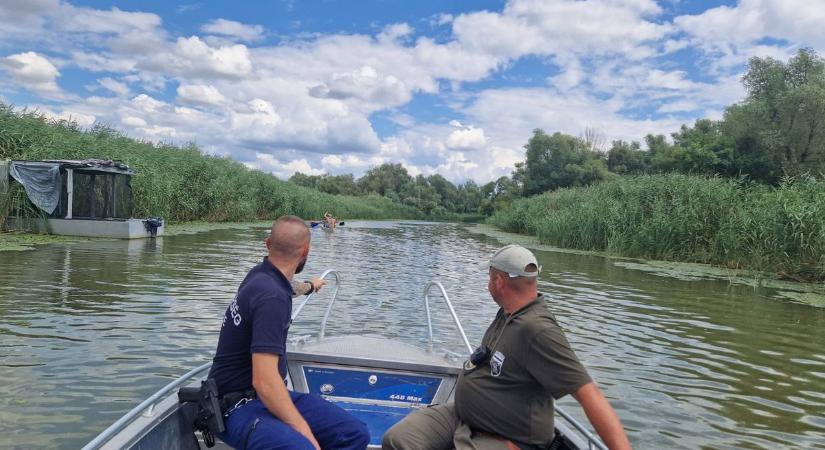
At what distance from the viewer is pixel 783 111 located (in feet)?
139

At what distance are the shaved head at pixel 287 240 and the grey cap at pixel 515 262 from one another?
3.33 feet

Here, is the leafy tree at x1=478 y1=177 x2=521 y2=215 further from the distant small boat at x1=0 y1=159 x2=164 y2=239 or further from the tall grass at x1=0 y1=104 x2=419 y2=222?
the distant small boat at x1=0 y1=159 x2=164 y2=239

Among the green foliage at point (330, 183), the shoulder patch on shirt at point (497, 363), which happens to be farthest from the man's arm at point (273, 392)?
the green foliage at point (330, 183)

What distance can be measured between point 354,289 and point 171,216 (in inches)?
752

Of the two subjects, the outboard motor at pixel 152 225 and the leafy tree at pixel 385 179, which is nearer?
the outboard motor at pixel 152 225

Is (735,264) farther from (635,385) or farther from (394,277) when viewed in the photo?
(635,385)

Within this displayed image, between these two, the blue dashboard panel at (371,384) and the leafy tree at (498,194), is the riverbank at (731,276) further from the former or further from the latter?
the leafy tree at (498,194)

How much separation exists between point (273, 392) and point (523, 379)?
116 centimetres

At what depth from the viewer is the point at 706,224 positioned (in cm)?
1816

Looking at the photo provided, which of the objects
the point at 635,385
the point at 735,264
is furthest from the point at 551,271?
the point at 635,385

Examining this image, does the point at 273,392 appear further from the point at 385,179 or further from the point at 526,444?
the point at 385,179

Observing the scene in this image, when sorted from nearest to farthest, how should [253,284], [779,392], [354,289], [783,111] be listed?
[253,284], [779,392], [354,289], [783,111]

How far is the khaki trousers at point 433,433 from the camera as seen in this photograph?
297 cm

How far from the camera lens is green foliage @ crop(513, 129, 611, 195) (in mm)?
64562
